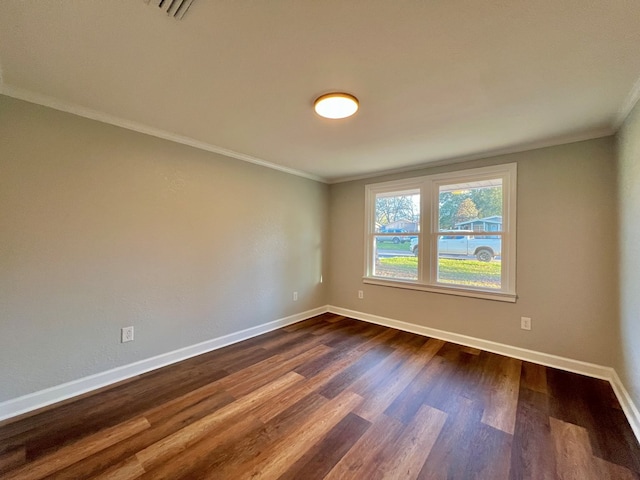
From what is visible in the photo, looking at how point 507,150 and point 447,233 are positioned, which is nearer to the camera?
point 507,150

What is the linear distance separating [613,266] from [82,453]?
4.22 meters

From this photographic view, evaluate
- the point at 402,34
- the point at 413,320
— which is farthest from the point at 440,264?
the point at 402,34

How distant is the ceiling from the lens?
3.92 ft

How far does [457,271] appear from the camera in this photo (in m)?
3.28

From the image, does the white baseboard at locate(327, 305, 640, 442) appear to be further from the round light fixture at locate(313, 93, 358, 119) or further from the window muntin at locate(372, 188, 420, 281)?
the round light fixture at locate(313, 93, 358, 119)

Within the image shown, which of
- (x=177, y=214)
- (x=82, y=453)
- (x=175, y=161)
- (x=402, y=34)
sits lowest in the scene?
(x=82, y=453)

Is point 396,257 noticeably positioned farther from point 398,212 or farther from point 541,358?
point 541,358

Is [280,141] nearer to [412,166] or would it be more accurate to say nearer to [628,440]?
[412,166]

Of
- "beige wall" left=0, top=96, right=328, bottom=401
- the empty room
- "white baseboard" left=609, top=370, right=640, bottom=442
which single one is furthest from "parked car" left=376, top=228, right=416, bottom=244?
"white baseboard" left=609, top=370, right=640, bottom=442

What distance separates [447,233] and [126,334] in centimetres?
362

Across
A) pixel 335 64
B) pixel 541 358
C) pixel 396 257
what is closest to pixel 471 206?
pixel 396 257

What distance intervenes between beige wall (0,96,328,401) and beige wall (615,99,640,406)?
11.1 ft

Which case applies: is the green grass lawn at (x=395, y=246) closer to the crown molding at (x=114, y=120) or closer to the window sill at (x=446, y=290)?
the window sill at (x=446, y=290)

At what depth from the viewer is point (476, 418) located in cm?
187
